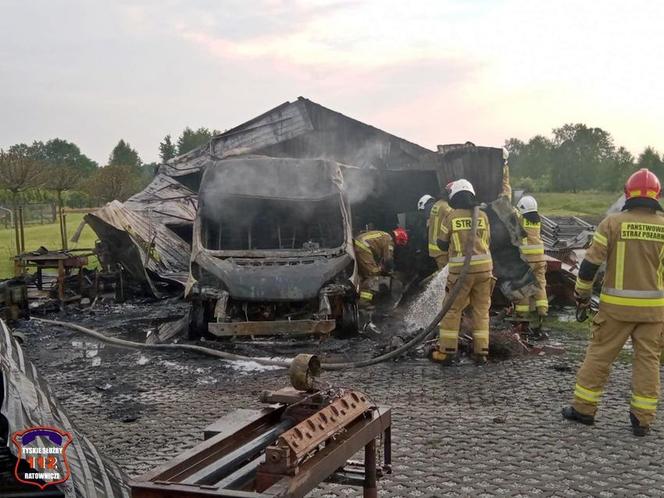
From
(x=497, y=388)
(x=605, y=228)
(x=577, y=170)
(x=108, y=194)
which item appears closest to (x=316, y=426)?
(x=605, y=228)

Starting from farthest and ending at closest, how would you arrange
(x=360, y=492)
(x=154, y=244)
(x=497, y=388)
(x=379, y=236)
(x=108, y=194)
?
(x=108, y=194)
(x=154, y=244)
(x=379, y=236)
(x=497, y=388)
(x=360, y=492)

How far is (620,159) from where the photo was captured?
44.8 m

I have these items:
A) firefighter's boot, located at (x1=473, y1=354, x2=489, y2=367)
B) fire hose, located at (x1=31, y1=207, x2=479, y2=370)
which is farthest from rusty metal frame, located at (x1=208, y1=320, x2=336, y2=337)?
firefighter's boot, located at (x1=473, y1=354, x2=489, y2=367)

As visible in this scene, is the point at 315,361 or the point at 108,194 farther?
the point at 108,194

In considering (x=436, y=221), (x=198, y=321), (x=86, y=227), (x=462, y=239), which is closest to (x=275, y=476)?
(x=462, y=239)

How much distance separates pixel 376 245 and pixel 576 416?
13.8ft

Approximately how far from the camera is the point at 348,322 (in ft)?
26.4

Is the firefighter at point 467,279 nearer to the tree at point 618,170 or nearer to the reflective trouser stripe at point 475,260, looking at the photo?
the reflective trouser stripe at point 475,260

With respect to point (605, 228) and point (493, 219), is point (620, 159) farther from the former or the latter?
point (605, 228)

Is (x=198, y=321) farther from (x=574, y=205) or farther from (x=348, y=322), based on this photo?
(x=574, y=205)

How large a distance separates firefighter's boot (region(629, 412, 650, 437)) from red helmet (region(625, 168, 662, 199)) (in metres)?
1.70

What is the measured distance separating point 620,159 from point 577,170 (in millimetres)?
2931

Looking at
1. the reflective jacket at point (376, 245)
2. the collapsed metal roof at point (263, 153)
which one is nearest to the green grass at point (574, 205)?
the collapsed metal roof at point (263, 153)

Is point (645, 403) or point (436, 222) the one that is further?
point (436, 222)
